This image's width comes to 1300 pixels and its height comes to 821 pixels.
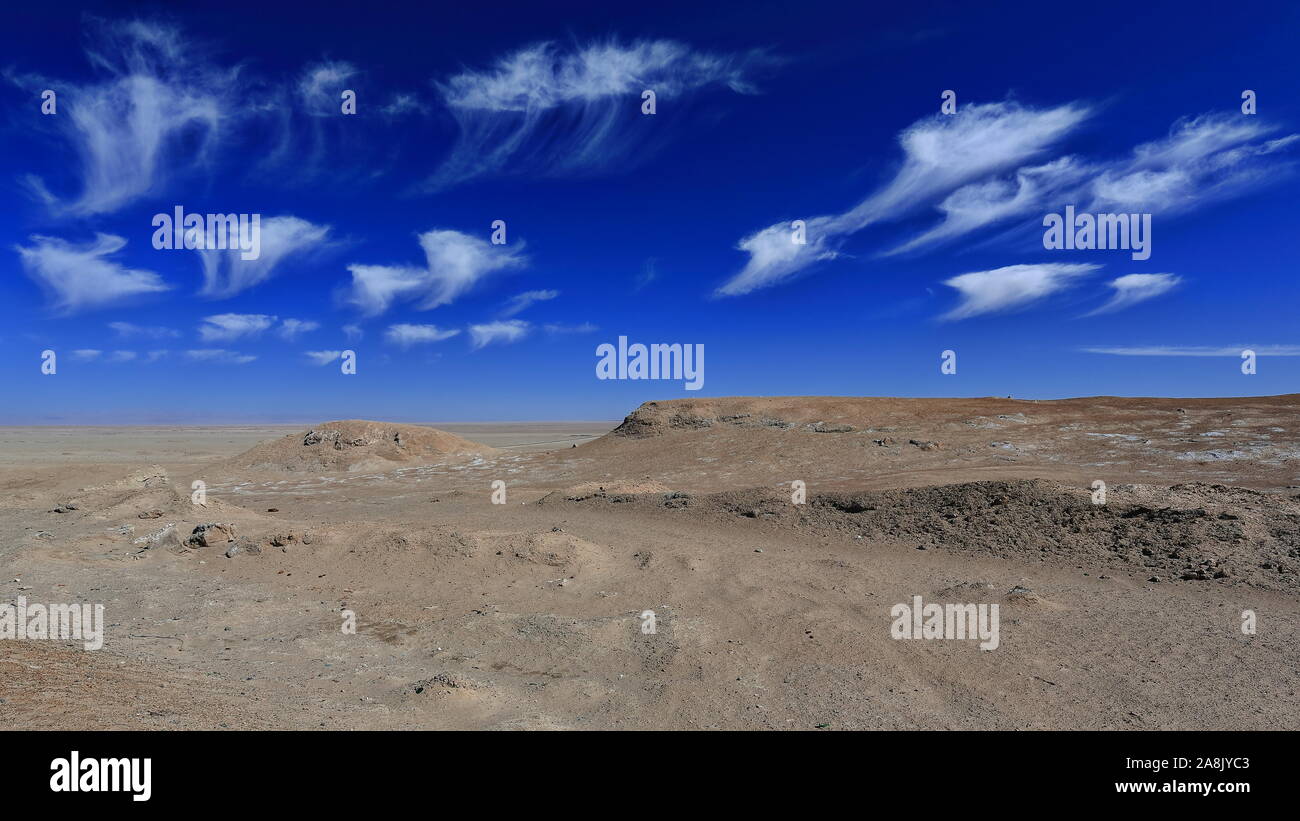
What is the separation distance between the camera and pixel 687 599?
9789 mm

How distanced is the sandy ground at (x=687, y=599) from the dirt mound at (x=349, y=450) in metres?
8.93

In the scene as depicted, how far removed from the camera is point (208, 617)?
8.95 metres

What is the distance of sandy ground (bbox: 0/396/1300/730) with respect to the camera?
5.99 meters

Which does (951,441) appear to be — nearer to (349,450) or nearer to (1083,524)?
(1083,524)

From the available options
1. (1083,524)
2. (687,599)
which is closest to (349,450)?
Answer: (687,599)

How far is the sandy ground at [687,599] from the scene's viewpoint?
19.7 ft

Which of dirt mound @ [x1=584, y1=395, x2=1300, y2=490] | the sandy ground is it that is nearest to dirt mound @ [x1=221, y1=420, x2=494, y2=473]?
the sandy ground

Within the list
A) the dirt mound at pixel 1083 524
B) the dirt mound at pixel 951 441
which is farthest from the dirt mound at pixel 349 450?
the dirt mound at pixel 1083 524

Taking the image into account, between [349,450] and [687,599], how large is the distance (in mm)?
25645

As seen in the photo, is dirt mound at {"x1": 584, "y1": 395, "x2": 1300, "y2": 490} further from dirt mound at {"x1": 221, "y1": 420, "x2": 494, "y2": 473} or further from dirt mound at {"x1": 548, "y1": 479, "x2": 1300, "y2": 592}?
dirt mound at {"x1": 221, "y1": 420, "x2": 494, "y2": 473}

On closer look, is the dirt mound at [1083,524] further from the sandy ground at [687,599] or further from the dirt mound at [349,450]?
the dirt mound at [349,450]

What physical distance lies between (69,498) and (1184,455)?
102ft
